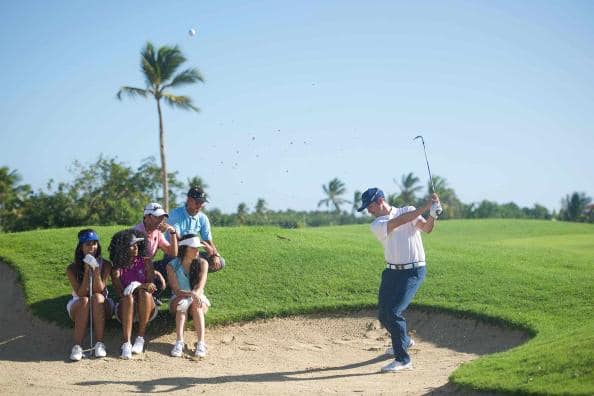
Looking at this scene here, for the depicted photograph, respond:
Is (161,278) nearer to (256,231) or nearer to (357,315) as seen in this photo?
(357,315)

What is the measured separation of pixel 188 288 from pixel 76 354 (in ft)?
6.34

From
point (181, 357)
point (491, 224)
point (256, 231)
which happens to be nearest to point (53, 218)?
point (256, 231)

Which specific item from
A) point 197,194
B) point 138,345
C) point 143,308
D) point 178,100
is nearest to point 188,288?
point 143,308

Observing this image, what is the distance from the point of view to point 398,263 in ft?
30.1

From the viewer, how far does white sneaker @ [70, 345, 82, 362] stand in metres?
9.70

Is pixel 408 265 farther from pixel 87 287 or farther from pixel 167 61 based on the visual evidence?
pixel 167 61

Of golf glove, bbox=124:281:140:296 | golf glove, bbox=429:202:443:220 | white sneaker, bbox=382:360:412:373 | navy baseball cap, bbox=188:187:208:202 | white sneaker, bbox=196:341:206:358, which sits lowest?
white sneaker, bbox=382:360:412:373

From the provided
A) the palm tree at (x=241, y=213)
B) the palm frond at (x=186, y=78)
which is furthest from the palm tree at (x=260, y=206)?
the palm frond at (x=186, y=78)

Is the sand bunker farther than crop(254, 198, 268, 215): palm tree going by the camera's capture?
No

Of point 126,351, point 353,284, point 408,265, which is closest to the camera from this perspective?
point 408,265

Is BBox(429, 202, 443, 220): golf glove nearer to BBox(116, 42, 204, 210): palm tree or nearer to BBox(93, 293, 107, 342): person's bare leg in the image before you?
BBox(93, 293, 107, 342): person's bare leg

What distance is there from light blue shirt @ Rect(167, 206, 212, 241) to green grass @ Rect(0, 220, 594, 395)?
1.59m

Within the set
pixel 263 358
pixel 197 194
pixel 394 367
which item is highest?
pixel 197 194

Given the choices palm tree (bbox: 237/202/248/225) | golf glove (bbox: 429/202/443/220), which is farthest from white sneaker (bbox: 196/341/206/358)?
palm tree (bbox: 237/202/248/225)
